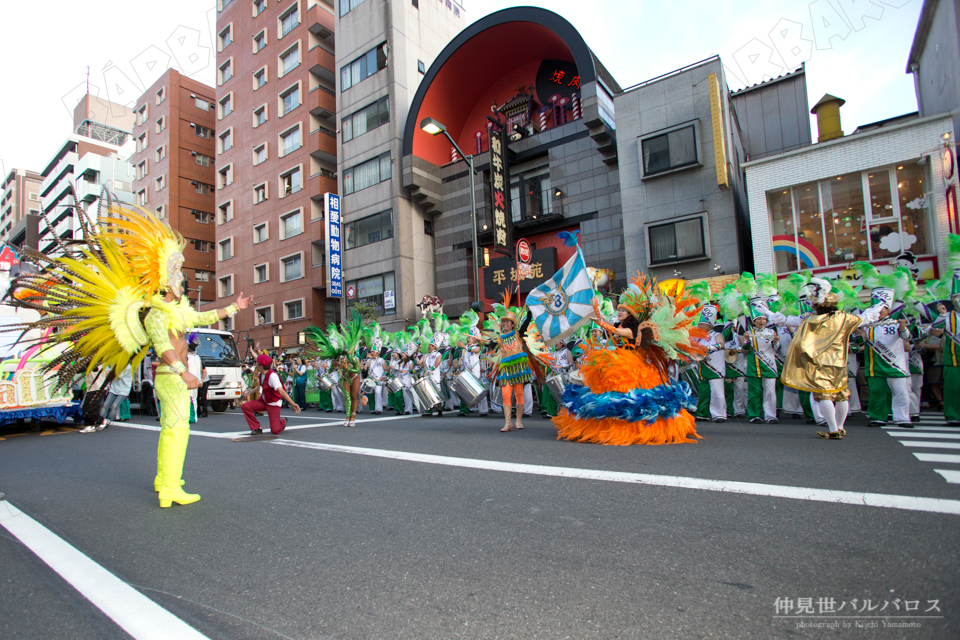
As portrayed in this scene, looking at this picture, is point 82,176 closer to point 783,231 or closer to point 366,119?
point 366,119

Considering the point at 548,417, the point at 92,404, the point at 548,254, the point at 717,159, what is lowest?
the point at 548,417

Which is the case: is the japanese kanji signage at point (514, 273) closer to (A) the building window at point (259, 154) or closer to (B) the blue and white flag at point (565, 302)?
(B) the blue and white flag at point (565, 302)

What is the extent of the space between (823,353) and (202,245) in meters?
42.4

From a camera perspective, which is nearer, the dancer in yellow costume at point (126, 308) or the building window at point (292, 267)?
the dancer in yellow costume at point (126, 308)

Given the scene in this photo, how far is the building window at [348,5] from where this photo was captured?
27344 millimetres

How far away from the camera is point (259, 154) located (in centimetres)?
3250

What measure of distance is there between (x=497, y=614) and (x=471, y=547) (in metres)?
0.74

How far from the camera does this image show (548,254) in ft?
66.6

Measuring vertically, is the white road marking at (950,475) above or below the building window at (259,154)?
below

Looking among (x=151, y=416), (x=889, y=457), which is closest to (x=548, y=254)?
(x=151, y=416)

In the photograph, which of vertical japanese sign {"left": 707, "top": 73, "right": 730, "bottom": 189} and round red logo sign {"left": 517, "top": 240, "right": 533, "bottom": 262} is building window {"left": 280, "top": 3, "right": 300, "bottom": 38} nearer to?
round red logo sign {"left": 517, "top": 240, "right": 533, "bottom": 262}

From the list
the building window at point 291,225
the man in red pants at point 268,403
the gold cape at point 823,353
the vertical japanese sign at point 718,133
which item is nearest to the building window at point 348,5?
the building window at point 291,225

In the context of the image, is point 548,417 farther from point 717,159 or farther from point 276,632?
point 717,159

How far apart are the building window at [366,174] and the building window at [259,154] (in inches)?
325
